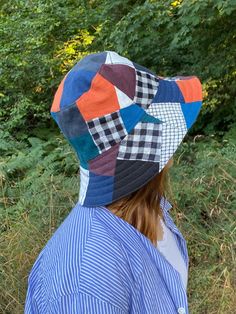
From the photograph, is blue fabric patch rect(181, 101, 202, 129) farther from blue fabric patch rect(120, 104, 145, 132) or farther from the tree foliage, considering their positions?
the tree foliage

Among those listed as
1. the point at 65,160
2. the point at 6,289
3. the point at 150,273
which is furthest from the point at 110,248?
the point at 65,160

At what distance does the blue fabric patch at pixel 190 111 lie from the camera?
1373mm

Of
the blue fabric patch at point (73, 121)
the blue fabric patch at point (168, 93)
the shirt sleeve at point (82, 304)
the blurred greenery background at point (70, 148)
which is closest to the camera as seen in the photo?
the shirt sleeve at point (82, 304)

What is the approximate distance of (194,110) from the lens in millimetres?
1391

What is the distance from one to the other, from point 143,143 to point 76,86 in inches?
8.3

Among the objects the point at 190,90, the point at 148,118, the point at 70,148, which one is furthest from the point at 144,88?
the point at 70,148

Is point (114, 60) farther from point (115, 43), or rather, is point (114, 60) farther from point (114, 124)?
point (115, 43)

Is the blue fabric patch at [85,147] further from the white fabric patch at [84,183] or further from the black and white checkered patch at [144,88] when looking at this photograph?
the black and white checkered patch at [144,88]

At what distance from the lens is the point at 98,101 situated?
Result: 1211mm

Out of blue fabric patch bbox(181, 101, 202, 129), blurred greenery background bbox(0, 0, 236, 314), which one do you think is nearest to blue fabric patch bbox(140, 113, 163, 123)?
blue fabric patch bbox(181, 101, 202, 129)

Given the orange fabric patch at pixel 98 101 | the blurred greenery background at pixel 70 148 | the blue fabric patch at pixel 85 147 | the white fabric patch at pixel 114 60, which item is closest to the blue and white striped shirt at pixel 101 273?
the blue fabric patch at pixel 85 147

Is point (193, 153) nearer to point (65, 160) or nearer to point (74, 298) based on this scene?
point (65, 160)

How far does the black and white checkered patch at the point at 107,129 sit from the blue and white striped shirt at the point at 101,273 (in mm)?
165

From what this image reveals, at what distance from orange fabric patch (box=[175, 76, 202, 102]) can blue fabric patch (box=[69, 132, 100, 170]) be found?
0.31 meters
